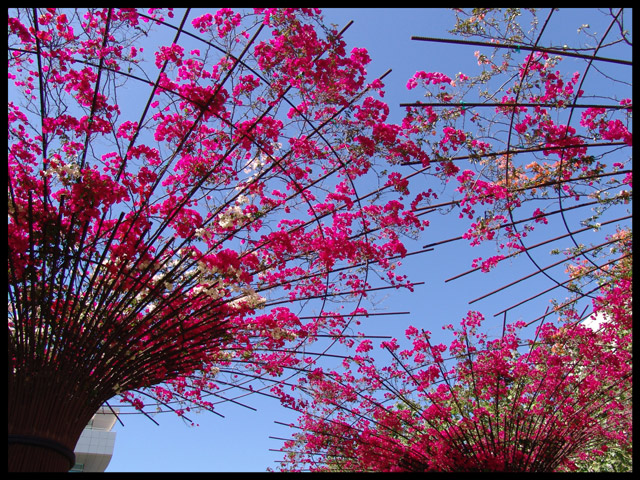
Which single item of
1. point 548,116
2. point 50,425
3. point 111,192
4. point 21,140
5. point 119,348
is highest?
point 548,116

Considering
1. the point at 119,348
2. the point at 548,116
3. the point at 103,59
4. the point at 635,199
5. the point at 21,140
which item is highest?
the point at 548,116

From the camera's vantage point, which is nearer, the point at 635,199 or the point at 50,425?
the point at 635,199

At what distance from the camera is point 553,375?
30.7ft

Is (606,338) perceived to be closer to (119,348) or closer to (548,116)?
(548,116)

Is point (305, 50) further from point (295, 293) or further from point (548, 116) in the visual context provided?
point (295, 293)

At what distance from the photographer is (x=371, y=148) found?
22.3 ft

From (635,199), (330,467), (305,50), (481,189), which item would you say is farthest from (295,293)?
(330,467)

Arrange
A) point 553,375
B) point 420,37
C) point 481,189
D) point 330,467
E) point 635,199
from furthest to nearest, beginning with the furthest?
point 330,467, point 553,375, point 481,189, point 420,37, point 635,199

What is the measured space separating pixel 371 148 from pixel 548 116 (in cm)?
228

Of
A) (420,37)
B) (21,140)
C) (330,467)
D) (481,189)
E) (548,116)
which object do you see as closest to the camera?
(420,37)

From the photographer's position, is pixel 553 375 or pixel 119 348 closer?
pixel 119 348

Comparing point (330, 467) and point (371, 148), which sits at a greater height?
point (371, 148)

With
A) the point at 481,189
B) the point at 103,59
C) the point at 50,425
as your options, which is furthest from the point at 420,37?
the point at 50,425

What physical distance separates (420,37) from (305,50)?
1.43m
